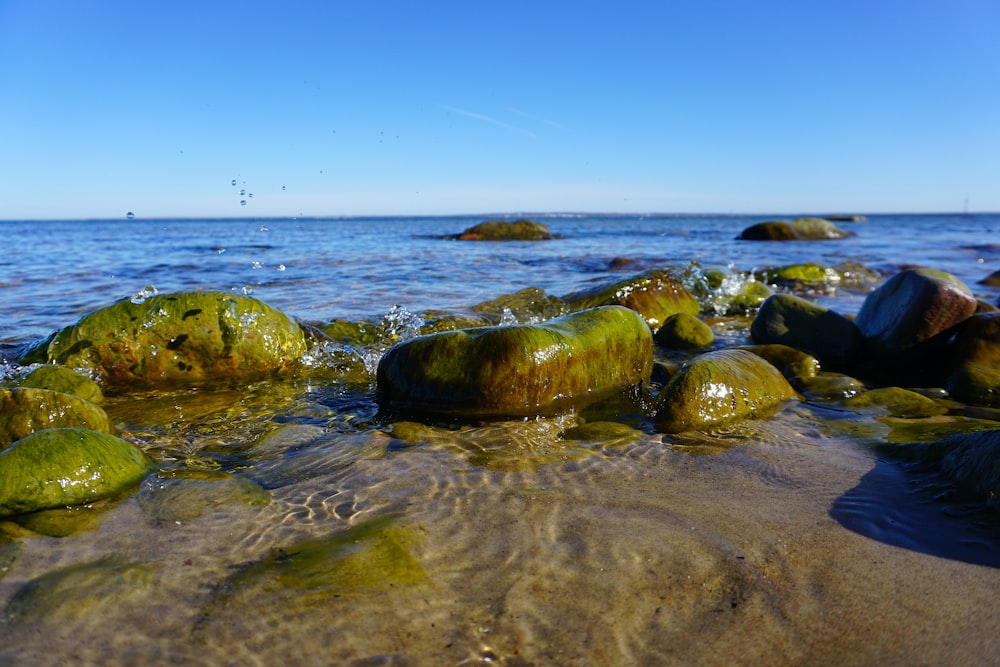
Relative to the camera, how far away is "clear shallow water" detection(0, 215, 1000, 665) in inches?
82.0

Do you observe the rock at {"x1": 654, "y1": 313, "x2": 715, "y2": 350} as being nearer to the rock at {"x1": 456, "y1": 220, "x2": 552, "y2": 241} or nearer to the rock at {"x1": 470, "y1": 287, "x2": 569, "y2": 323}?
the rock at {"x1": 470, "y1": 287, "x2": 569, "y2": 323}

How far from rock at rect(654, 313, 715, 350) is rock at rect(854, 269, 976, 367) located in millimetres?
1469

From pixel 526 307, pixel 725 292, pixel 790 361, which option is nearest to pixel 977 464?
pixel 790 361

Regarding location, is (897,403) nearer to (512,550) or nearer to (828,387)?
(828,387)

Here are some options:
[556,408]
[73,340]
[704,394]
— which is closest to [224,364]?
[73,340]

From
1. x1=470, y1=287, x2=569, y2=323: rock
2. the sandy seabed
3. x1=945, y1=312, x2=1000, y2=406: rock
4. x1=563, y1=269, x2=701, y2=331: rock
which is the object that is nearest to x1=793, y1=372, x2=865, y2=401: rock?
x1=945, y1=312, x2=1000, y2=406: rock

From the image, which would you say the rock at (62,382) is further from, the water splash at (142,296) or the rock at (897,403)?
the rock at (897,403)

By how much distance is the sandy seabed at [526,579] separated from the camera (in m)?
2.05

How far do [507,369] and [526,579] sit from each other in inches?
84.2

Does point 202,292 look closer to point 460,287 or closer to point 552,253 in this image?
point 460,287

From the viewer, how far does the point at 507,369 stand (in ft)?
14.6

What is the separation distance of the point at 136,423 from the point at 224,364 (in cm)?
125

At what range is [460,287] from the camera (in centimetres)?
1116

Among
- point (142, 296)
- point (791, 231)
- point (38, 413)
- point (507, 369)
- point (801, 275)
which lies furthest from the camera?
point (791, 231)
